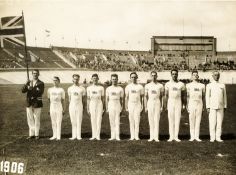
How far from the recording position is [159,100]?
5910mm

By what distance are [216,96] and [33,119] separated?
10.9 feet

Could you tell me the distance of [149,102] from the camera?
5.91 metres

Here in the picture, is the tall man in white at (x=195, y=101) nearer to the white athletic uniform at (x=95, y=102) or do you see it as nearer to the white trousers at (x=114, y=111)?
the white trousers at (x=114, y=111)

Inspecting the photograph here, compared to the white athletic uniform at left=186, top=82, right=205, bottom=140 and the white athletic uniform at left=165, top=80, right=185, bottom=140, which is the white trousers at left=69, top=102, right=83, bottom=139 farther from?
the white athletic uniform at left=186, top=82, right=205, bottom=140

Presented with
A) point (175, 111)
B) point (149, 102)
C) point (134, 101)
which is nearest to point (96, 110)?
point (134, 101)

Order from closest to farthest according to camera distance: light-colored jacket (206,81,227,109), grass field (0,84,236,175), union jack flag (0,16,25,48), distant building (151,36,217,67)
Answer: grass field (0,84,236,175) → light-colored jacket (206,81,227,109) → union jack flag (0,16,25,48) → distant building (151,36,217,67)

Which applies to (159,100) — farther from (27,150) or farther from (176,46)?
(176,46)

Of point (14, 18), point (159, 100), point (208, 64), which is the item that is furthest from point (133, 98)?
point (208, 64)

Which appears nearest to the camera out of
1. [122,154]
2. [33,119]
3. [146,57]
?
[122,154]

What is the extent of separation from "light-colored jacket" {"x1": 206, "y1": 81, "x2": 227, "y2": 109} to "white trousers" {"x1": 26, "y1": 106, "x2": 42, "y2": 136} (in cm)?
308

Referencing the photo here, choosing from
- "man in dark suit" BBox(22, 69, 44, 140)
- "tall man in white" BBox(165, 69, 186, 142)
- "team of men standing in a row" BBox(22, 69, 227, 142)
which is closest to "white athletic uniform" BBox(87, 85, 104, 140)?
"team of men standing in a row" BBox(22, 69, 227, 142)

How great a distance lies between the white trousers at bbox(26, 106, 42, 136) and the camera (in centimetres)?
624

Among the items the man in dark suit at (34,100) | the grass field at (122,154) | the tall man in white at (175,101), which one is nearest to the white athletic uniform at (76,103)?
the grass field at (122,154)

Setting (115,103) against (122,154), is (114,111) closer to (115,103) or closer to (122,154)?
(115,103)
